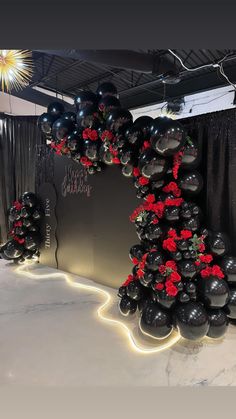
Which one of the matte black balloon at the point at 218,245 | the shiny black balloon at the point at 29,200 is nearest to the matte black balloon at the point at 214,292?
the matte black balloon at the point at 218,245

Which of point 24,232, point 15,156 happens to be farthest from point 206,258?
point 15,156

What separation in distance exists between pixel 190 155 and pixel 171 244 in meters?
0.79

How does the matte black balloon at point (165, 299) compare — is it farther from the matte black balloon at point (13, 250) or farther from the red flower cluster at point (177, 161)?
the matte black balloon at point (13, 250)

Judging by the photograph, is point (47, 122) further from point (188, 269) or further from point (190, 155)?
point (188, 269)

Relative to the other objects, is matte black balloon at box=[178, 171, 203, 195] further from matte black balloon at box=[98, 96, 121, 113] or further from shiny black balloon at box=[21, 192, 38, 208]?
shiny black balloon at box=[21, 192, 38, 208]

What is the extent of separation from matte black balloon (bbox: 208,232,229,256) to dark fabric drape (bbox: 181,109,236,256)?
217 mm

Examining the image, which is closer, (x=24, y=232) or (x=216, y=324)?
(x=216, y=324)

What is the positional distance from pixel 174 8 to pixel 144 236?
202 cm

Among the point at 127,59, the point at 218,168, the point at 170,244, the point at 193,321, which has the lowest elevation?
the point at 193,321

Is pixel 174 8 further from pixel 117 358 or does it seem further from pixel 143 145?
pixel 117 358

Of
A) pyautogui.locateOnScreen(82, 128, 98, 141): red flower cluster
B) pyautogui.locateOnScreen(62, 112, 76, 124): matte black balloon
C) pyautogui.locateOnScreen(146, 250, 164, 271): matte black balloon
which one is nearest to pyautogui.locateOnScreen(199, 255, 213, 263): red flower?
pyautogui.locateOnScreen(146, 250, 164, 271): matte black balloon

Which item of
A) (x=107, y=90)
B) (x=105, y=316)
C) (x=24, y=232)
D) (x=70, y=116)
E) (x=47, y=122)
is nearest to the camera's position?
(x=105, y=316)

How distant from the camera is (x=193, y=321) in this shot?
7.13 ft

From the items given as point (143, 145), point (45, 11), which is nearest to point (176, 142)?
point (143, 145)
